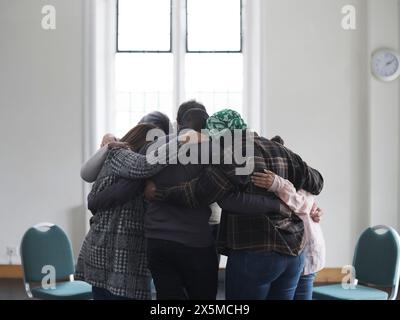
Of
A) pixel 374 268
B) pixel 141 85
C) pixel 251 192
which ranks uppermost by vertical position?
pixel 141 85

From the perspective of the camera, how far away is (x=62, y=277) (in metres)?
3.31

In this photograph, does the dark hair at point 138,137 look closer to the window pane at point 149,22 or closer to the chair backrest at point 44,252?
the chair backrest at point 44,252

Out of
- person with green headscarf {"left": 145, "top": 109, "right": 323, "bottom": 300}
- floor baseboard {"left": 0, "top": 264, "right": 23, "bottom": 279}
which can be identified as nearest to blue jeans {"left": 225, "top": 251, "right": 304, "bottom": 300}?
person with green headscarf {"left": 145, "top": 109, "right": 323, "bottom": 300}

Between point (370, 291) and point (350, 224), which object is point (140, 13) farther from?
point (370, 291)

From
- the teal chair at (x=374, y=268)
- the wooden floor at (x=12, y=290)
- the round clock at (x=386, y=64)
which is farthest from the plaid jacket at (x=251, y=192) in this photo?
the round clock at (x=386, y=64)

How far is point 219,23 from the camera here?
18.6 feet

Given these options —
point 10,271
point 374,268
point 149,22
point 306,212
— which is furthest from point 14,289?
point 306,212

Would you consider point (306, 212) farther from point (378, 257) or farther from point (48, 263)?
point (48, 263)

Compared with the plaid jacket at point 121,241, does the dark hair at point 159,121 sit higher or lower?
higher

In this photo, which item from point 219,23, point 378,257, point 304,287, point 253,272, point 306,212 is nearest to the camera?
point 253,272

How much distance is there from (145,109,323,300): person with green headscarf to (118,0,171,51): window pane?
3667 mm

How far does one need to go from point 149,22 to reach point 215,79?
88cm

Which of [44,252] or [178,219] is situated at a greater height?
[178,219]

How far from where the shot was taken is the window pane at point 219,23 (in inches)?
223
